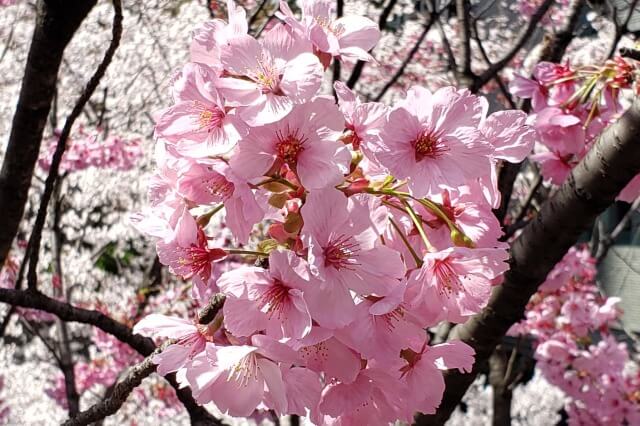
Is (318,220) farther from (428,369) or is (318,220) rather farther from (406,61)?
(406,61)

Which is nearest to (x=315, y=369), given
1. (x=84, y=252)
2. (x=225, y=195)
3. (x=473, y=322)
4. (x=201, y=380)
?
(x=201, y=380)

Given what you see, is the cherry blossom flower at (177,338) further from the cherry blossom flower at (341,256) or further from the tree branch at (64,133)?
the tree branch at (64,133)

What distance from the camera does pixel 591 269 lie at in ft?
14.7

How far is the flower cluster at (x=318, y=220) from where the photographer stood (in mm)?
770

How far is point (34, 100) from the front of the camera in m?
1.35

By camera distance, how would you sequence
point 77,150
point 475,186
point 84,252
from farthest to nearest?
point 84,252 < point 77,150 < point 475,186

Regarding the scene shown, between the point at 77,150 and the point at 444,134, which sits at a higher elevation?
the point at 77,150

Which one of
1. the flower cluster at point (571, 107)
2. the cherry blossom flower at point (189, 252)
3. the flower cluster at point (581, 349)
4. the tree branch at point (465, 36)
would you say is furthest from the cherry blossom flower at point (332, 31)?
the flower cluster at point (581, 349)

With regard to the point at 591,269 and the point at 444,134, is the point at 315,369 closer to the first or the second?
the point at 444,134

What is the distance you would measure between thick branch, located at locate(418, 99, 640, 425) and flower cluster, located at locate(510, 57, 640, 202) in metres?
0.21

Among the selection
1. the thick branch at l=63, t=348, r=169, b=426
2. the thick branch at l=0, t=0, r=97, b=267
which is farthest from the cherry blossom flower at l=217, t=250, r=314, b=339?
the thick branch at l=0, t=0, r=97, b=267

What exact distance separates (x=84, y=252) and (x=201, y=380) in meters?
6.05

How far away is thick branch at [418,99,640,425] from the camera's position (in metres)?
1.32

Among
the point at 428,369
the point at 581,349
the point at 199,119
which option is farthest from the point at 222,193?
the point at 581,349
